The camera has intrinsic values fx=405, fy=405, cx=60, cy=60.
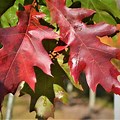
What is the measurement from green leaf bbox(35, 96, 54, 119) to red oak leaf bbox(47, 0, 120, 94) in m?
0.21

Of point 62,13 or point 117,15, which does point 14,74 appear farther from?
point 117,15

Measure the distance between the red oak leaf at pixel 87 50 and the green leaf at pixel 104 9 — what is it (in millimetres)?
84

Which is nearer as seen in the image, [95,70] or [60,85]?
[95,70]

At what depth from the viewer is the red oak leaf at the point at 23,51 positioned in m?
0.85

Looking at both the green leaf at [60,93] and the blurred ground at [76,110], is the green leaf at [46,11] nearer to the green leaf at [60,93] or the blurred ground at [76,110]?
the green leaf at [60,93]

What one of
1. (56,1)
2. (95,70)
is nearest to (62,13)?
(56,1)

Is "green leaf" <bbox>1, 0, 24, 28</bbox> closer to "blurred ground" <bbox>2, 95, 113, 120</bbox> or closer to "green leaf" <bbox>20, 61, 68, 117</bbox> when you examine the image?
"green leaf" <bbox>20, 61, 68, 117</bbox>

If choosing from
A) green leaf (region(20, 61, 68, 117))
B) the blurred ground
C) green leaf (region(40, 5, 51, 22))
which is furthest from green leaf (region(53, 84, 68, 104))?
the blurred ground

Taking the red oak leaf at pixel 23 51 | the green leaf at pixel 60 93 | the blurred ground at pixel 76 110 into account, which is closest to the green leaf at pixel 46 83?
the green leaf at pixel 60 93

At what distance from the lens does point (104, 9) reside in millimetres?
→ 1004

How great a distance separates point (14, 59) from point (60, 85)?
0.22 metres

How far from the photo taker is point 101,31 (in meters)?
0.90

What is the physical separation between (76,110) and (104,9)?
10.8 metres

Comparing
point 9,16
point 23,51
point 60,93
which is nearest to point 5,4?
point 9,16
